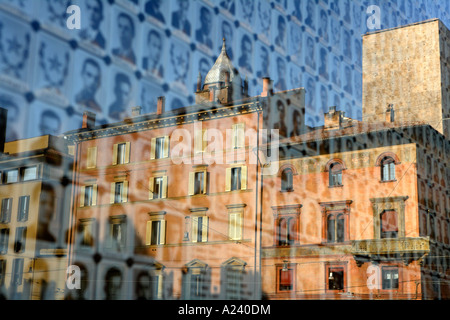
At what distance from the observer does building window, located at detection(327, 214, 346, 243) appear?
53.6ft

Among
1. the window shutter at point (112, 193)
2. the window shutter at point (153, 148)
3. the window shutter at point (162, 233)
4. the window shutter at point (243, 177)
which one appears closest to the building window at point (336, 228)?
the window shutter at point (243, 177)

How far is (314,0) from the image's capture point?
10281 millimetres

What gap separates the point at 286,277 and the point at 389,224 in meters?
2.86

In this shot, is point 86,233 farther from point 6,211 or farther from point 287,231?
point 287,231

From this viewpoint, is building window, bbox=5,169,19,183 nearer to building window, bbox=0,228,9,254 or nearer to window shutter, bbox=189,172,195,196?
building window, bbox=0,228,9,254

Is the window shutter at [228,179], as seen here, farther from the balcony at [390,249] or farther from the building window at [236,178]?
the balcony at [390,249]

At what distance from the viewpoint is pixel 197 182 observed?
56.5ft

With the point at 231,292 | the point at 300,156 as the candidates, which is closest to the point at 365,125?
the point at 300,156

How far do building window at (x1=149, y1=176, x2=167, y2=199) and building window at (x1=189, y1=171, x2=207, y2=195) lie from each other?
0.71 metres

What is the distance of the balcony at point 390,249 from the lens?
15156 millimetres

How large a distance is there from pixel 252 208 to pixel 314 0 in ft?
24.5

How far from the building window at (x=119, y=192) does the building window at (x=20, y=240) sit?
2.98m
